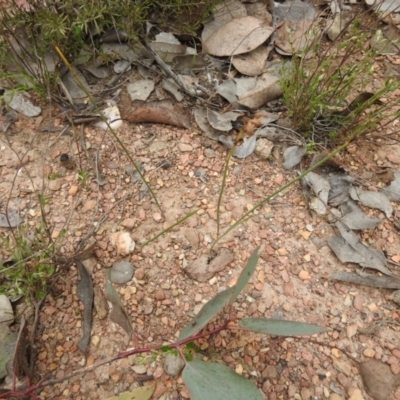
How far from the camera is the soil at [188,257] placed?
3.97 feet

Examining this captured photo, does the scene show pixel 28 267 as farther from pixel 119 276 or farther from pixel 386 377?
pixel 386 377

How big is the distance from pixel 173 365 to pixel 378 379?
0.55 m

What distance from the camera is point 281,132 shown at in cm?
159

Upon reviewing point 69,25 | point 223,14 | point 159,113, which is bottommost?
point 159,113

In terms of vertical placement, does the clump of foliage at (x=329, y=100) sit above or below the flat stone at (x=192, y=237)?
above

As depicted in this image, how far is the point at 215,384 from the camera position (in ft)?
3.14

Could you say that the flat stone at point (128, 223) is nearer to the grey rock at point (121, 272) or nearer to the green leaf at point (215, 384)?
the grey rock at point (121, 272)

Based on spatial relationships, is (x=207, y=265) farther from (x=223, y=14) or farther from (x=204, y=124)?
(x=223, y=14)

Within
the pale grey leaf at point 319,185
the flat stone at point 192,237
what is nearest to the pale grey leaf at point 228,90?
the pale grey leaf at point 319,185

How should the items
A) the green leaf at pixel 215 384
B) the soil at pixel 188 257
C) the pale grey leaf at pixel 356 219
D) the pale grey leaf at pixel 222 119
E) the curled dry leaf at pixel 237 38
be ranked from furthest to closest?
the curled dry leaf at pixel 237 38, the pale grey leaf at pixel 222 119, the pale grey leaf at pixel 356 219, the soil at pixel 188 257, the green leaf at pixel 215 384

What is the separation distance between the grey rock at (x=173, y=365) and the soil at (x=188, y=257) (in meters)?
0.02

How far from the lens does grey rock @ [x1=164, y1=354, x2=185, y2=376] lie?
46.7 inches

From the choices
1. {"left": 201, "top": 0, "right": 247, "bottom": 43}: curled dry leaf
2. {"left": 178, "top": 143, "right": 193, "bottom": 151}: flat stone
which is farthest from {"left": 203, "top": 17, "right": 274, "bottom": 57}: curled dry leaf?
{"left": 178, "top": 143, "right": 193, "bottom": 151}: flat stone

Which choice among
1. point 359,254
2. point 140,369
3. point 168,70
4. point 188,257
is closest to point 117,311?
point 140,369
